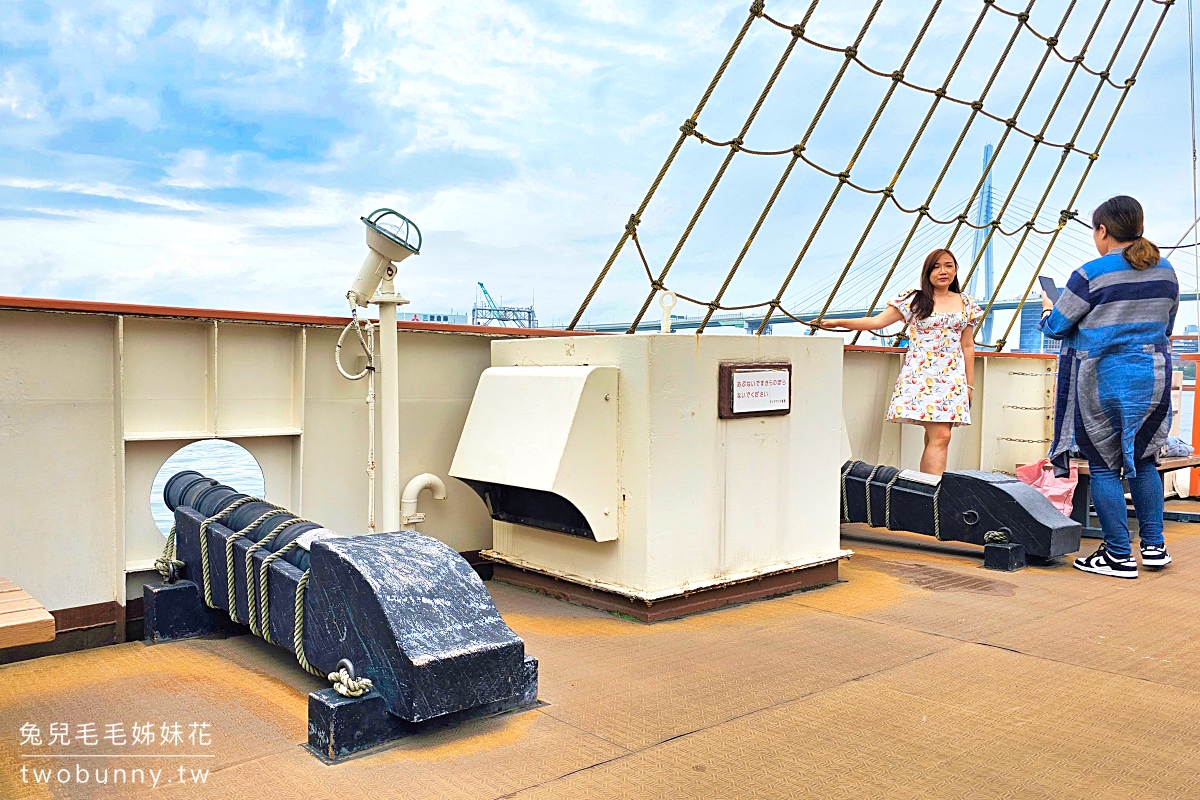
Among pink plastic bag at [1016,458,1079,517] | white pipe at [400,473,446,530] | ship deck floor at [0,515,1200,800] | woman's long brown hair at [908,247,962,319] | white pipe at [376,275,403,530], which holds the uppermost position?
woman's long brown hair at [908,247,962,319]

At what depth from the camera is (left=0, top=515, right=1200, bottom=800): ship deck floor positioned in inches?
94.5

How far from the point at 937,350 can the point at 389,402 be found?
12.0 ft

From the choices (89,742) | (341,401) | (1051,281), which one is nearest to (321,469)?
(341,401)

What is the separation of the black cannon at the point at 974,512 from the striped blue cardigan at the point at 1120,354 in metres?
0.42

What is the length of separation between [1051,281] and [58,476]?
489 cm

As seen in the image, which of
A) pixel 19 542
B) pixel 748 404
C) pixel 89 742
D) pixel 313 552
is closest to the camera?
pixel 89 742

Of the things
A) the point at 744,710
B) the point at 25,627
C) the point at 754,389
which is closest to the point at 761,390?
the point at 754,389

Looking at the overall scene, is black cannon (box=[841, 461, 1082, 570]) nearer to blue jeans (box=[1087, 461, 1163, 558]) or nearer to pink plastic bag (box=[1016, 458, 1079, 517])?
blue jeans (box=[1087, 461, 1163, 558])

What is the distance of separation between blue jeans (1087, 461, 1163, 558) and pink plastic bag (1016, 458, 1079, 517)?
914mm

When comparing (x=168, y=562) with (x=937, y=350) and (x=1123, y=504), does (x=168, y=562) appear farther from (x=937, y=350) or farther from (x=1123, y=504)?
(x=937, y=350)

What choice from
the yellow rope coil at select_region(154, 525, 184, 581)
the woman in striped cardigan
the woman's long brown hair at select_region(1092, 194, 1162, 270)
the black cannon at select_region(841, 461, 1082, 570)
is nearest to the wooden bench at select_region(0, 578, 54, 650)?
the yellow rope coil at select_region(154, 525, 184, 581)

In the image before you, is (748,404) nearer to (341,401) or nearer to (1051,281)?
(341,401)

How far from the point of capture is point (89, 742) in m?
2.62

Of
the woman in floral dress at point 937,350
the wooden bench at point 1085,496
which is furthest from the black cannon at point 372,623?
the wooden bench at point 1085,496
